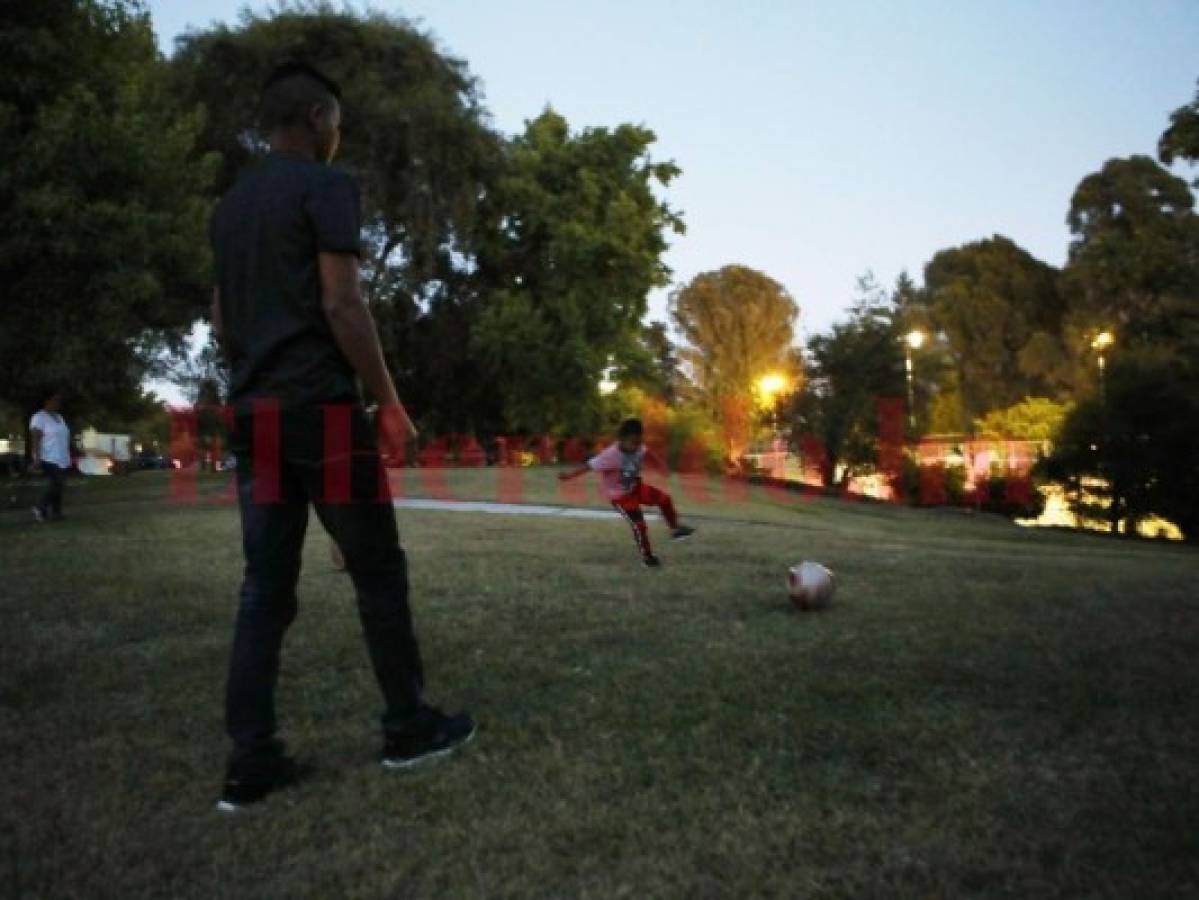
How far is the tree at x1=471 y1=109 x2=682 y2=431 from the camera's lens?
3141 centimetres

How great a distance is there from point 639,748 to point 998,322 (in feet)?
212

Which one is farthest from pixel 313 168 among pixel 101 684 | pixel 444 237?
pixel 444 237

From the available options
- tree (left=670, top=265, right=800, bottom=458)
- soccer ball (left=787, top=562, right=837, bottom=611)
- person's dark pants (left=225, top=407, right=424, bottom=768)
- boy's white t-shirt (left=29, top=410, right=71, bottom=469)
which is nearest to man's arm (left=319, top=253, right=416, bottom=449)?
person's dark pants (left=225, top=407, right=424, bottom=768)

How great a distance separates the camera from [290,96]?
318 centimetres

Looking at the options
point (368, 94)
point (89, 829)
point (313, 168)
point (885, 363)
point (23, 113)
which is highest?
point (368, 94)

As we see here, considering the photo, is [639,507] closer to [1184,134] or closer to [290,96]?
[290,96]

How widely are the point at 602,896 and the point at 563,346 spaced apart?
29.6 m

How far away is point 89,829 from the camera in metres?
2.73

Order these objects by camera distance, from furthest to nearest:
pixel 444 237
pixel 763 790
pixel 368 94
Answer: pixel 444 237
pixel 368 94
pixel 763 790

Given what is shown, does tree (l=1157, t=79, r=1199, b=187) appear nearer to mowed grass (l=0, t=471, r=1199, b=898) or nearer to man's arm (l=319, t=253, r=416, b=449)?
mowed grass (l=0, t=471, r=1199, b=898)

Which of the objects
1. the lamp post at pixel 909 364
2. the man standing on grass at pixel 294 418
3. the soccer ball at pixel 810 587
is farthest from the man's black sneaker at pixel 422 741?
the lamp post at pixel 909 364

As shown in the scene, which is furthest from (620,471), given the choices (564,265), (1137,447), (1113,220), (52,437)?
(1113,220)

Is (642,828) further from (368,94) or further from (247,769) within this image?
(368,94)

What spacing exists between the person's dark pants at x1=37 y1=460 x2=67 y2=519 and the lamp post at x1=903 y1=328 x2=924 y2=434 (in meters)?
27.0
